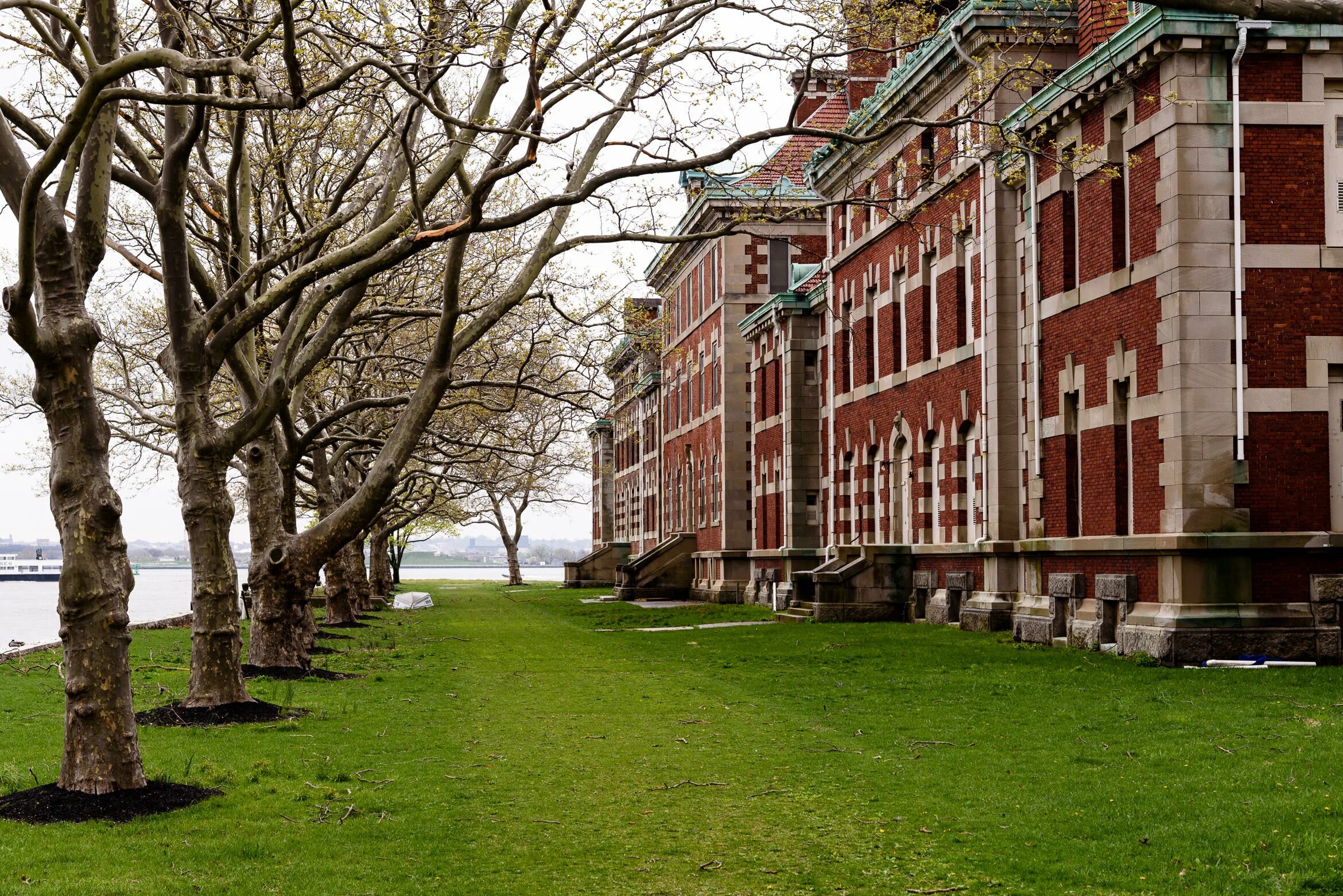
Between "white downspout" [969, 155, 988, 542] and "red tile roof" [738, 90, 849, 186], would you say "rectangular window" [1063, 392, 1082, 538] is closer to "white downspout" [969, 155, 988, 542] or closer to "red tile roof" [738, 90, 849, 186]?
"white downspout" [969, 155, 988, 542]

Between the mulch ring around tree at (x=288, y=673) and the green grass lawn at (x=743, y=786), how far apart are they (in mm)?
831

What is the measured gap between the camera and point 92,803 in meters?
10.4

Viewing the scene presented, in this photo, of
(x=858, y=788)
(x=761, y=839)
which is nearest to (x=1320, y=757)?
(x=858, y=788)

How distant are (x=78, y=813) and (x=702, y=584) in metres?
45.1

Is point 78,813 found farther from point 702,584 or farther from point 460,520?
point 460,520

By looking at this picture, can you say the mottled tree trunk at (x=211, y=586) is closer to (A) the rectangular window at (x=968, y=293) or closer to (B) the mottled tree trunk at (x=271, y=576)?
(B) the mottled tree trunk at (x=271, y=576)

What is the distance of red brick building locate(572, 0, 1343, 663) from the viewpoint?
64.3 feet

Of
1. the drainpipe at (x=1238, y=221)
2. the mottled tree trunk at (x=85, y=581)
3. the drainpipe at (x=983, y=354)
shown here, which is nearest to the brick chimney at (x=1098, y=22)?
the drainpipe at (x=983, y=354)

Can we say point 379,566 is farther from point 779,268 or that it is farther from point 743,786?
point 743,786

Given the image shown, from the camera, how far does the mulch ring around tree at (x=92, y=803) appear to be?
10.1 m

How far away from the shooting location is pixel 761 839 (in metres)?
9.20

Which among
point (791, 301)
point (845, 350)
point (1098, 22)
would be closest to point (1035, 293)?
point (1098, 22)

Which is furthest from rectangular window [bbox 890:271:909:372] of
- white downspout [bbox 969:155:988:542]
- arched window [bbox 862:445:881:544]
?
white downspout [bbox 969:155:988:542]

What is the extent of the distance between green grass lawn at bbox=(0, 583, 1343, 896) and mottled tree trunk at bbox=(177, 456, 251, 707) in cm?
93
